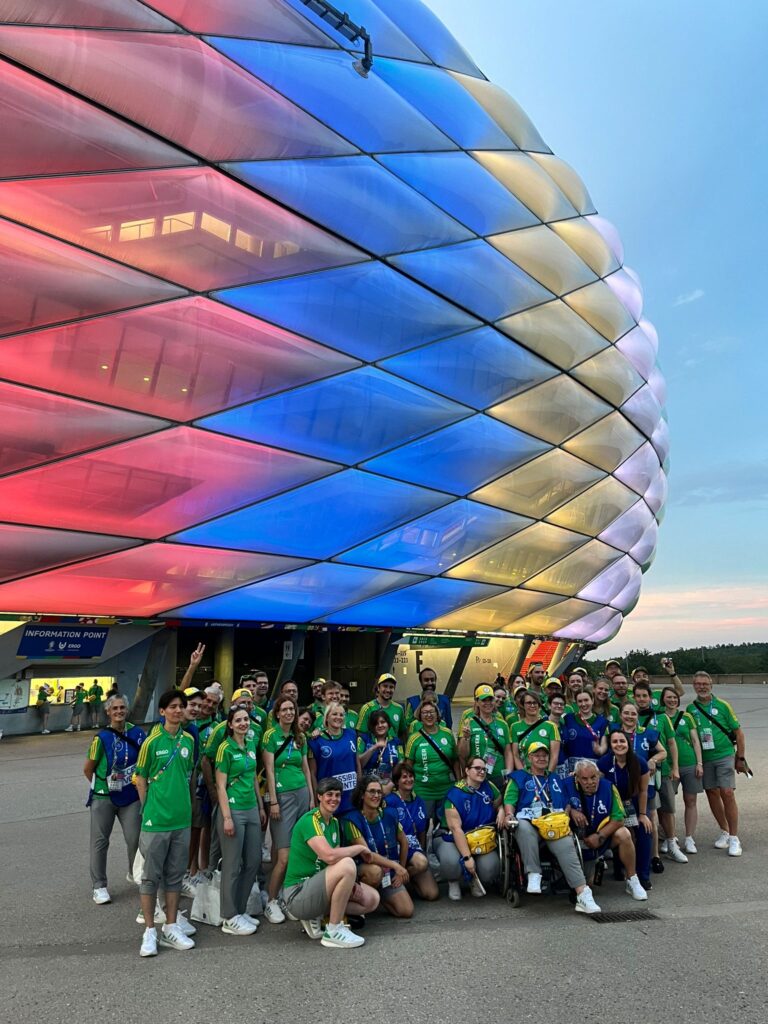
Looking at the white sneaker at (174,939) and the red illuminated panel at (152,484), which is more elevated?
the red illuminated panel at (152,484)

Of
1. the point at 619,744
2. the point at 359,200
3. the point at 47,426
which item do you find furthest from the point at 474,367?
the point at 619,744

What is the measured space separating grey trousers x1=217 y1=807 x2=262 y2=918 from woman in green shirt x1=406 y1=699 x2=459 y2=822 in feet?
5.72

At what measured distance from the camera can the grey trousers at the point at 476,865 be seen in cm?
567

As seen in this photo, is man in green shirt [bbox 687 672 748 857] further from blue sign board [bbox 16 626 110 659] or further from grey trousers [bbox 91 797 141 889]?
blue sign board [bbox 16 626 110 659]

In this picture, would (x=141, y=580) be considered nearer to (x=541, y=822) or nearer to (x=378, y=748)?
(x=378, y=748)

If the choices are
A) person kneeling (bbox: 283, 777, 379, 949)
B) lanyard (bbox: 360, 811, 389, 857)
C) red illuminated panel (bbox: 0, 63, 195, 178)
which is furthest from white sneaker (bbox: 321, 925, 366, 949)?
red illuminated panel (bbox: 0, 63, 195, 178)

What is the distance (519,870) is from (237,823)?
2.21 m

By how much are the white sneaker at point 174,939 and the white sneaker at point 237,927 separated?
0.34m

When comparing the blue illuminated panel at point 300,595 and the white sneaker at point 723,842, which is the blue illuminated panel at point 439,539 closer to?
the blue illuminated panel at point 300,595

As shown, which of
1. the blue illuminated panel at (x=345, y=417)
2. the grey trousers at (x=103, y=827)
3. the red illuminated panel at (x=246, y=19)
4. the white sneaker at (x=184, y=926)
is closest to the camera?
the white sneaker at (x=184, y=926)

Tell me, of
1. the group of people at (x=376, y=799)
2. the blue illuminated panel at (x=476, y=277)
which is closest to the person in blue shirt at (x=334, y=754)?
the group of people at (x=376, y=799)

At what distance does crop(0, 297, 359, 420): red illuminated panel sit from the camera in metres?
12.6

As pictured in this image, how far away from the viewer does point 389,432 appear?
677 inches

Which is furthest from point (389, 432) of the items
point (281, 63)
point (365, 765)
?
point (365, 765)
